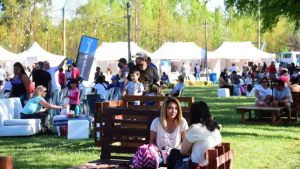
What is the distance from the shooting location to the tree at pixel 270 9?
15.8 meters

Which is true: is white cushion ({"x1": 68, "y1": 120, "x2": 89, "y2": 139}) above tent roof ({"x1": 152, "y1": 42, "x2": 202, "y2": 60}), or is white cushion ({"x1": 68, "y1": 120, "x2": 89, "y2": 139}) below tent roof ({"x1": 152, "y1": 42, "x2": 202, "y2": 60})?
below

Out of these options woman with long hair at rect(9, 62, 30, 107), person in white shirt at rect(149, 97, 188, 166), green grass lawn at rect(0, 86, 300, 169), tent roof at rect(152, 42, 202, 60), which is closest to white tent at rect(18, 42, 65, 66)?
tent roof at rect(152, 42, 202, 60)

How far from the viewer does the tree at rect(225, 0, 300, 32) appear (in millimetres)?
15821

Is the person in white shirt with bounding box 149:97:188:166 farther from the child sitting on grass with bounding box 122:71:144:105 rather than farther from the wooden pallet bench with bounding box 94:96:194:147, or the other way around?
the child sitting on grass with bounding box 122:71:144:105

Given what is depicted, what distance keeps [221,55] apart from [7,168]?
50653 millimetres

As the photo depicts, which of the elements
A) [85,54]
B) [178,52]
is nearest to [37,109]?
[85,54]

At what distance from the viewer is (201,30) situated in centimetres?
8212

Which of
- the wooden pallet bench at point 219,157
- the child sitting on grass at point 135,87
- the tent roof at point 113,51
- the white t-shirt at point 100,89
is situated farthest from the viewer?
the tent roof at point 113,51

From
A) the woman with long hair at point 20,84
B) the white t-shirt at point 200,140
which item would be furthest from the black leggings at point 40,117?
the white t-shirt at point 200,140

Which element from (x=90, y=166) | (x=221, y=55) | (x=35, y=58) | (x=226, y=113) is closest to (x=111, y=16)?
(x=221, y=55)

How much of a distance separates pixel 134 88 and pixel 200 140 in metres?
5.91

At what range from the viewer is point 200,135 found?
6.62 metres

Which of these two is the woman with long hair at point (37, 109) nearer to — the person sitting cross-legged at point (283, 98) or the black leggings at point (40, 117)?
the black leggings at point (40, 117)

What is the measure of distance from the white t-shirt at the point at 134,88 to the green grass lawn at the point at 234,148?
52.4 inches
